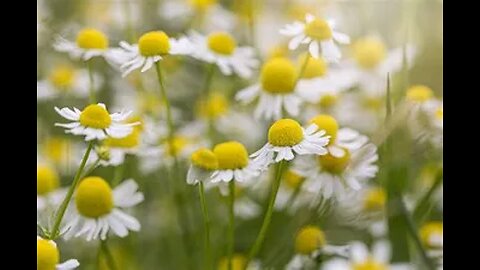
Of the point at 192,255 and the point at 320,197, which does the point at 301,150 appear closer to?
the point at 320,197

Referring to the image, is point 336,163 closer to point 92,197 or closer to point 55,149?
point 92,197

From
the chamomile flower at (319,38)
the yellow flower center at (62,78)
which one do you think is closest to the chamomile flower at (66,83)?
the yellow flower center at (62,78)

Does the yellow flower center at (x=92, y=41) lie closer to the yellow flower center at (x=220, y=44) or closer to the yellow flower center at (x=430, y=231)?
the yellow flower center at (x=220, y=44)


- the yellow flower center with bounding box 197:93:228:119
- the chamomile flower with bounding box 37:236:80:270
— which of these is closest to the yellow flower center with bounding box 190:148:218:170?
the chamomile flower with bounding box 37:236:80:270
